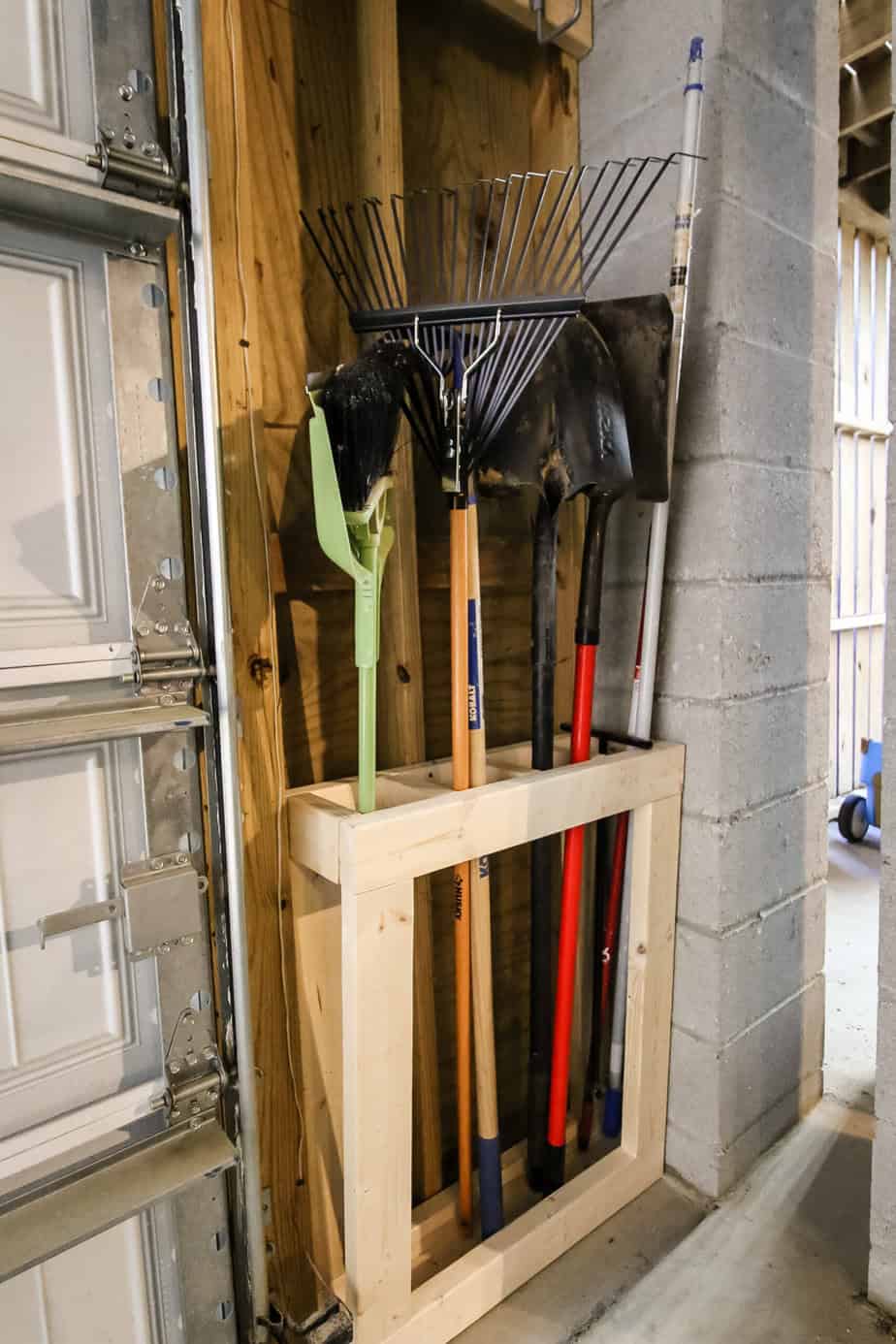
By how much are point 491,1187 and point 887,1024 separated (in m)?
0.62

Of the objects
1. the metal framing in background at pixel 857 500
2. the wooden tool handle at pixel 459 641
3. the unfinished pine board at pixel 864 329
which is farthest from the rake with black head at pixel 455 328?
the unfinished pine board at pixel 864 329

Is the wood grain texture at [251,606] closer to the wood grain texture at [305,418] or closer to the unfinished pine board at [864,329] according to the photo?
the wood grain texture at [305,418]

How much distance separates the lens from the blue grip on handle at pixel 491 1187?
3.85 ft

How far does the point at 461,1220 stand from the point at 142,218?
57.7 inches

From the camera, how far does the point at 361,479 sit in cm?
95

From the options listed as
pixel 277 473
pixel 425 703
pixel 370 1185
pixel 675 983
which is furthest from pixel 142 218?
pixel 675 983

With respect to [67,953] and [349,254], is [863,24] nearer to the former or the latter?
[349,254]

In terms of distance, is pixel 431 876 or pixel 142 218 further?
pixel 431 876

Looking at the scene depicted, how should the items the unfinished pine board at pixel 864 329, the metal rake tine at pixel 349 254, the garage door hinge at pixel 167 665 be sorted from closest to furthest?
the garage door hinge at pixel 167 665 < the metal rake tine at pixel 349 254 < the unfinished pine board at pixel 864 329

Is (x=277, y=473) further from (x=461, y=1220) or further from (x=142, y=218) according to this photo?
(x=461, y=1220)

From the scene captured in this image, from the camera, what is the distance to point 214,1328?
105 cm

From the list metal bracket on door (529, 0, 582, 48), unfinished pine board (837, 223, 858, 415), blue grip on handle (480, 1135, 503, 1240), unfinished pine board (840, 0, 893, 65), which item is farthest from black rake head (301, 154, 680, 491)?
unfinished pine board (837, 223, 858, 415)

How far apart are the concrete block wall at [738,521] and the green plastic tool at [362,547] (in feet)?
1.83

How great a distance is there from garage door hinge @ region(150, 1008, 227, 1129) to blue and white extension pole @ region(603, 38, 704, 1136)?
672mm
